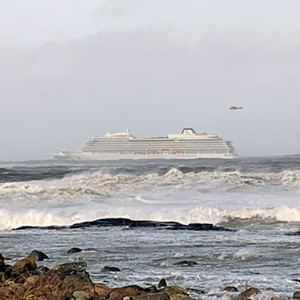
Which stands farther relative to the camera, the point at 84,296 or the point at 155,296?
the point at 155,296

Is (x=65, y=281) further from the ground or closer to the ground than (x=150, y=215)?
further from the ground

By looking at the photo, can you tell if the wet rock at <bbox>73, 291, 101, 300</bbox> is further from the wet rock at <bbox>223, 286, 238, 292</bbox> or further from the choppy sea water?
the wet rock at <bbox>223, 286, 238, 292</bbox>

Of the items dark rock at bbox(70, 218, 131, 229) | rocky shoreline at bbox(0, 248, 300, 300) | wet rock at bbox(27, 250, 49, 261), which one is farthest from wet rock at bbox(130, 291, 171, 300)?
dark rock at bbox(70, 218, 131, 229)

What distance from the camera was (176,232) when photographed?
1869 centimetres

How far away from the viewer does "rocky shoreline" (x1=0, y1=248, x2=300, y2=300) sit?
7.54 metres

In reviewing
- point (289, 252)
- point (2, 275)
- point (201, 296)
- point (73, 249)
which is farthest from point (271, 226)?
point (2, 275)

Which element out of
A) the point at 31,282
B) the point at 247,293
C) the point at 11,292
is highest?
the point at 11,292

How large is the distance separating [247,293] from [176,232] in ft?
29.7

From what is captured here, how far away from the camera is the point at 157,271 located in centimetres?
1199

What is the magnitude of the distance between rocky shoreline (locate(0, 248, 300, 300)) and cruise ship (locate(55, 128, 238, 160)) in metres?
72.4

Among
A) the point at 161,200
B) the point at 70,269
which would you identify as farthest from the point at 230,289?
the point at 161,200

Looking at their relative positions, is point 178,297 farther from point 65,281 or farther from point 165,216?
point 165,216

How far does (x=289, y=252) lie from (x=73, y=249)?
4.51m

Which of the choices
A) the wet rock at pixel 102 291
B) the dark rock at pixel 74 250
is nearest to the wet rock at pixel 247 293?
the wet rock at pixel 102 291
